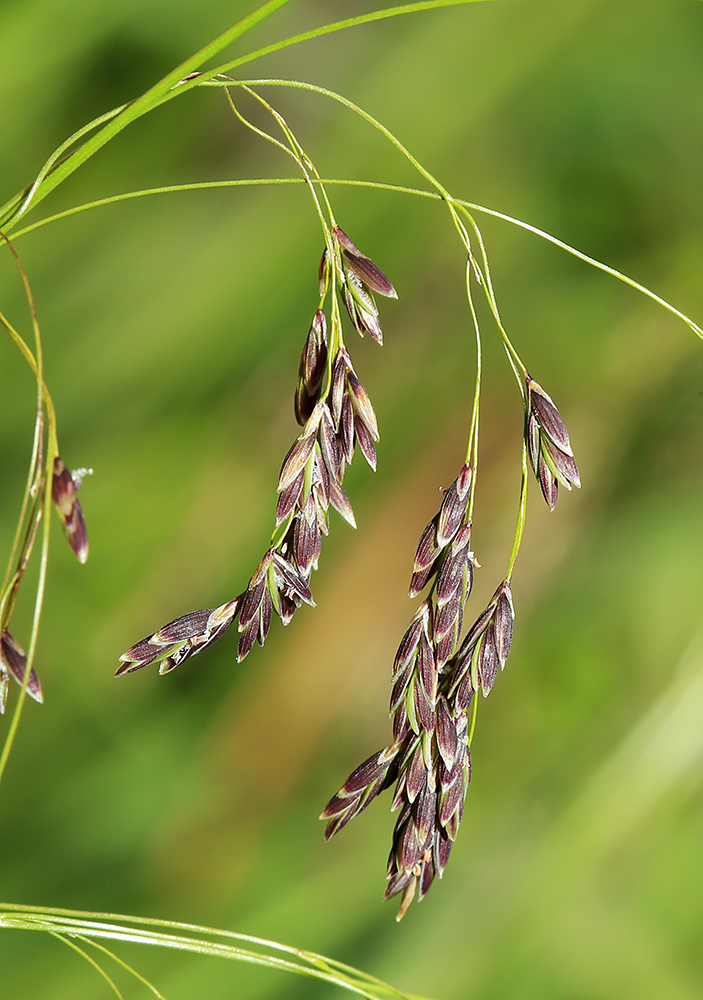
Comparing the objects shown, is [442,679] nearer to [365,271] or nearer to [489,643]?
[489,643]

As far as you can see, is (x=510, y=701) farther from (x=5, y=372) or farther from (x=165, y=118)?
(x=165, y=118)

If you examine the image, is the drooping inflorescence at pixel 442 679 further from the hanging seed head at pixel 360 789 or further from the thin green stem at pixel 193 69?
the thin green stem at pixel 193 69

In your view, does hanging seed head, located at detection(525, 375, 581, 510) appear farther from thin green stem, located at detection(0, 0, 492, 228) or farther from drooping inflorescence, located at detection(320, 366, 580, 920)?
thin green stem, located at detection(0, 0, 492, 228)

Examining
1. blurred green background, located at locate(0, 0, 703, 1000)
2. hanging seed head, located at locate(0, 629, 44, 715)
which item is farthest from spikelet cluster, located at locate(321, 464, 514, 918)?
blurred green background, located at locate(0, 0, 703, 1000)

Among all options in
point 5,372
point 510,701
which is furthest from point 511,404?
point 5,372

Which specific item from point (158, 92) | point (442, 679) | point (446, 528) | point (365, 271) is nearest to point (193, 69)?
point (158, 92)
